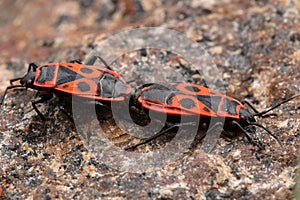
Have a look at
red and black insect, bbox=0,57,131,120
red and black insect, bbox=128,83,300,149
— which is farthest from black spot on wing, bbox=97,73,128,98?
red and black insect, bbox=128,83,300,149

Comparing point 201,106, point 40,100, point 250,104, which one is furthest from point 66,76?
point 250,104

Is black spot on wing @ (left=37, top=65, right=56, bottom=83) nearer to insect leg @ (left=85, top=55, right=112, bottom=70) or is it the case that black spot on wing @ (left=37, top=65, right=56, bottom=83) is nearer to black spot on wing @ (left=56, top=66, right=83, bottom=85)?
black spot on wing @ (left=56, top=66, right=83, bottom=85)

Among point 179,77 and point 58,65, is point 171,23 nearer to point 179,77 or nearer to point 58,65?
point 179,77

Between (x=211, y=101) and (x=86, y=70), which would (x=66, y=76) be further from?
(x=211, y=101)

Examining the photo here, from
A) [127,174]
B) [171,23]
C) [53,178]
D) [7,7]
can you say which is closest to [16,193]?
[53,178]

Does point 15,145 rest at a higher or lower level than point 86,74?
lower

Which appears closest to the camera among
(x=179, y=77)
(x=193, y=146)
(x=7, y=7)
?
(x=193, y=146)
